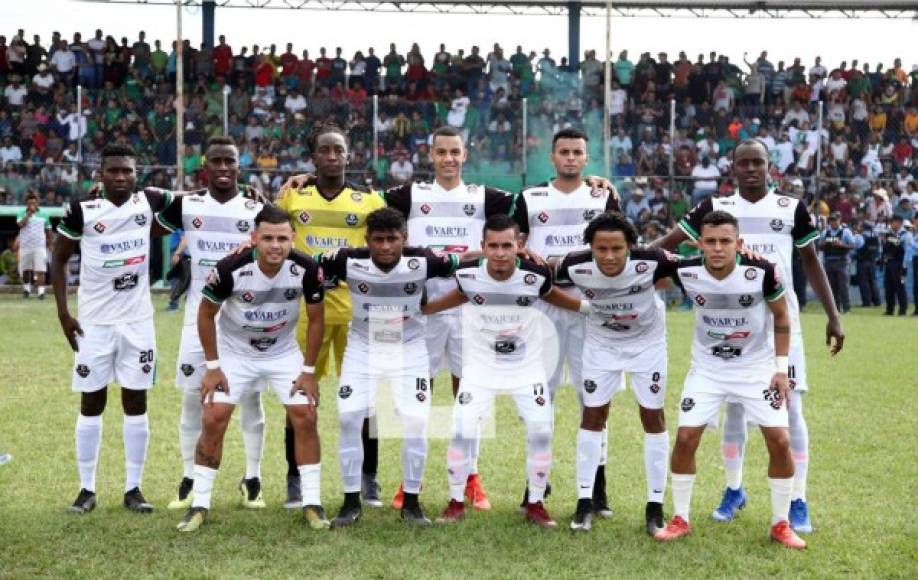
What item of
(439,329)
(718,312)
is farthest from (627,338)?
(439,329)

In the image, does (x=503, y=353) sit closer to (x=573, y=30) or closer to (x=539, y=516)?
(x=539, y=516)

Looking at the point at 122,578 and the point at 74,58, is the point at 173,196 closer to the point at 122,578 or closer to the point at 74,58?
the point at 122,578

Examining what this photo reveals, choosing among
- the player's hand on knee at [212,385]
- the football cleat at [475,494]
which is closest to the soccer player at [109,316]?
the player's hand on knee at [212,385]

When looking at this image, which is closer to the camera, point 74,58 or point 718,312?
point 718,312

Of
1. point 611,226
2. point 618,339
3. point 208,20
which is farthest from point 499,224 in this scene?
point 208,20

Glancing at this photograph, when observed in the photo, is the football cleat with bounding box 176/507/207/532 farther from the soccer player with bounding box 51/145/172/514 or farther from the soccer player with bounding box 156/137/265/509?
the soccer player with bounding box 156/137/265/509

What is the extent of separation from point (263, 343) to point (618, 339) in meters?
2.29

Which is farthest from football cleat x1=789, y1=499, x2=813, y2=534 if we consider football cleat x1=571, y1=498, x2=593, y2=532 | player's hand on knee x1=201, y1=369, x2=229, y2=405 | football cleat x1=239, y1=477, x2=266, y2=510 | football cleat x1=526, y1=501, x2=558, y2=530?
player's hand on knee x1=201, y1=369, x2=229, y2=405

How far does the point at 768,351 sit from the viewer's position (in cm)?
744

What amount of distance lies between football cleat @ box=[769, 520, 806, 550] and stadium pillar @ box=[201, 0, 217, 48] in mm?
25034

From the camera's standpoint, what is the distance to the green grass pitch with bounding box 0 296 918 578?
21.6 feet

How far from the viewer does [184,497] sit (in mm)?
8070

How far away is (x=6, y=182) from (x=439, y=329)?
18562 mm

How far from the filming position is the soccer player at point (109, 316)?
25.7 feet
